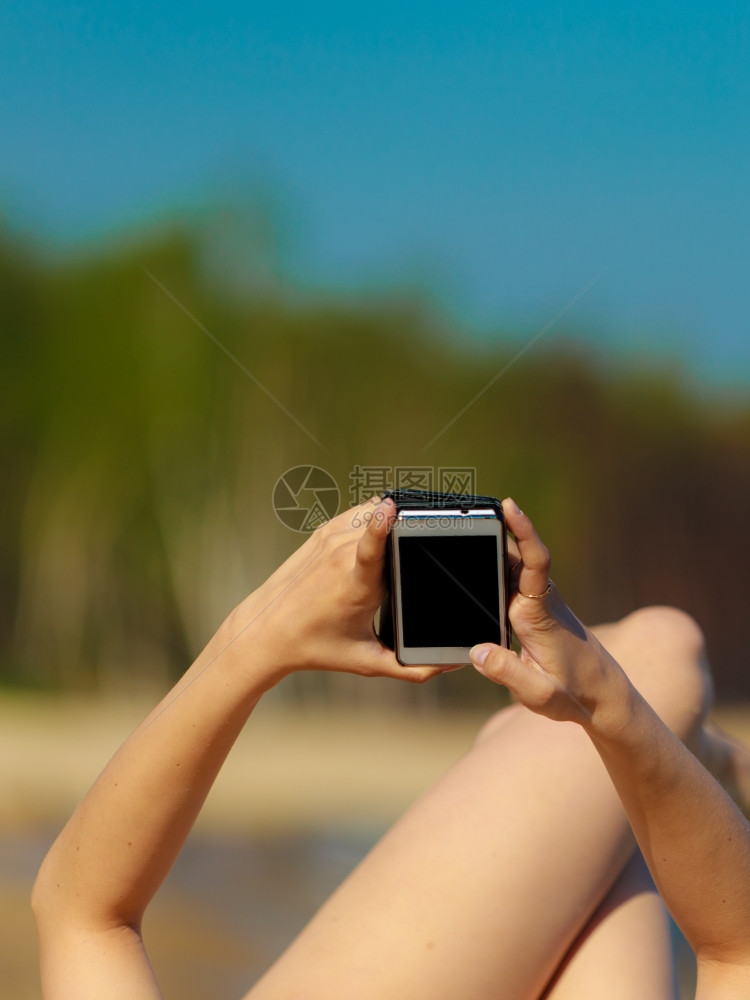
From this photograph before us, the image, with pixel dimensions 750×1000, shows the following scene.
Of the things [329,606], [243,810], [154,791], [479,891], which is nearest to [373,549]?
[329,606]

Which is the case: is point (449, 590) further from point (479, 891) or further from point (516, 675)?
point (479, 891)

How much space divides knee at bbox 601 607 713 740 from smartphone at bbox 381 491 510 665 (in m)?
0.27

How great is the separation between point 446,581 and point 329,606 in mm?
52

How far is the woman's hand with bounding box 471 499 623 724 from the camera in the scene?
351mm

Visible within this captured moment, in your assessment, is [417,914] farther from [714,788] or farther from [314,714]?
[314,714]

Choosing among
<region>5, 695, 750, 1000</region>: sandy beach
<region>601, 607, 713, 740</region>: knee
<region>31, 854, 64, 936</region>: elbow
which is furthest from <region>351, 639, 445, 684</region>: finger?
<region>5, 695, 750, 1000</region>: sandy beach

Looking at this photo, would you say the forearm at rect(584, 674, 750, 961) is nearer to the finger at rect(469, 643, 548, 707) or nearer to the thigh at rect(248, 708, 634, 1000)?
the finger at rect(469, 643, 548, 707)

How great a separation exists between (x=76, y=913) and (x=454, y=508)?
231 mm

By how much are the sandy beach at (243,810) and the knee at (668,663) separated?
45cm

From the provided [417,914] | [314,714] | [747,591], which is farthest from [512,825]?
[747,591]

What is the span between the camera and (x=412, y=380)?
1.90 metres

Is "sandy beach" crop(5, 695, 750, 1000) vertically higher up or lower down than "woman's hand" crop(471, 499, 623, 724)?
lower down

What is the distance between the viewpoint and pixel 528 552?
13.8 inches

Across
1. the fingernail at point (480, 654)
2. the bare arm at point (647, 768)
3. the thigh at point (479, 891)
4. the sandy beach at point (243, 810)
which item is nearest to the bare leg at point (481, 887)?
the thigh at point (479, 891)
